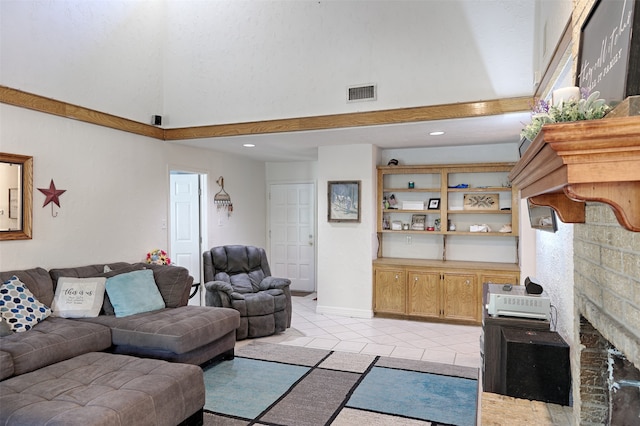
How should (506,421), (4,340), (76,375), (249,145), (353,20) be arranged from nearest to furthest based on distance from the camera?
1. (506,421)
2. (76,375)
3. (4,340)
4. (353,20)
5. (249,145)

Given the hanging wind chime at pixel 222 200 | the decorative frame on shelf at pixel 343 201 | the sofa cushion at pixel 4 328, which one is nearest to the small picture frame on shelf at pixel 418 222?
the decorative frame on shelf at pixel 343 201

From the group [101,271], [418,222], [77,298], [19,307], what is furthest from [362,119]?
[19,307]

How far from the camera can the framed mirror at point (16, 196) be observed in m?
3.47

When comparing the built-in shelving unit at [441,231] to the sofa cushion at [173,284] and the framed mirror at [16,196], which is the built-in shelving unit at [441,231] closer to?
the sofa cushion at [173,284]

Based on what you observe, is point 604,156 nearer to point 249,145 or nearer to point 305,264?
point 249,145

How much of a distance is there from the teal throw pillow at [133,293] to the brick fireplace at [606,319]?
3.36 m

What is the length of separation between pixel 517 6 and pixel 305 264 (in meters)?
4.99

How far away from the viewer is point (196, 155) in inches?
227

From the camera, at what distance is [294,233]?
7.38m

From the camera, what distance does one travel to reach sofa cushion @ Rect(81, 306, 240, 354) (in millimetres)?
3223

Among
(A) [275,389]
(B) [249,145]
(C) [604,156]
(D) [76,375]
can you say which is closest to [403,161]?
(B) [249,145]

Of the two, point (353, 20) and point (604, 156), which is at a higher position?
point (353, 20)

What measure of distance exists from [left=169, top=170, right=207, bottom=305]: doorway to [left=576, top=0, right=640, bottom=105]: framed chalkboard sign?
5038 millimetres

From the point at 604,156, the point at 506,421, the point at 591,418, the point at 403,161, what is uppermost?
the point at 403,161
